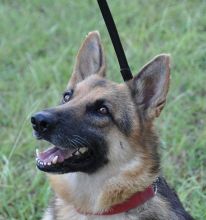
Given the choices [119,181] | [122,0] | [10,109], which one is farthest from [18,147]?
[122,0]

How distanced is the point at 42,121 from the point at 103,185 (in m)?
0.59

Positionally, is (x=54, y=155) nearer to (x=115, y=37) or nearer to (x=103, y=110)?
(x=103, y=110)

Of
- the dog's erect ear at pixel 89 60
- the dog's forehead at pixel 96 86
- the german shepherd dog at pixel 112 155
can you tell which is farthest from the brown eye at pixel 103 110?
the dog's erect ear at pixel 89 60

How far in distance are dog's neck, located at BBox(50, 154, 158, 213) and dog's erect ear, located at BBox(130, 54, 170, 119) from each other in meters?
0.33

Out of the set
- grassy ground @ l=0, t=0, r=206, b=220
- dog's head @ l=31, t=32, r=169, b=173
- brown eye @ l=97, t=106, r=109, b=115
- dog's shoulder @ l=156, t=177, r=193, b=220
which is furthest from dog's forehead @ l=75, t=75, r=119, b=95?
grassy ground @ l=0, t=0, r=206, b=220

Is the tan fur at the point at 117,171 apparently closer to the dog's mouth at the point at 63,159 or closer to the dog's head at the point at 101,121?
the dog's head at the point at 101,121

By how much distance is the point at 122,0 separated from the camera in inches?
287

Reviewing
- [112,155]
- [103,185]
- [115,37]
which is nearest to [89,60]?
[115,37]

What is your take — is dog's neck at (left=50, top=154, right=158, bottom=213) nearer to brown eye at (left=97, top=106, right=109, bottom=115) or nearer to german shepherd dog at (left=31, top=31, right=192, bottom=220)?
german shepherd dog at (left=31, top=31, right=192, bottom=220)

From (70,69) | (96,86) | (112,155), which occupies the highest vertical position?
(96,86)

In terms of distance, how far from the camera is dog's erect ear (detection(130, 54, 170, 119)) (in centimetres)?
362

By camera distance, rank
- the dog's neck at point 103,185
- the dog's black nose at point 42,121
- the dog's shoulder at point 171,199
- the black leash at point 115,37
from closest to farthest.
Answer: the dog's black nose at point 42,121
the dog's neck at point 103,185
the dog's shoulder at point 171,199
the black leash at point 115,37

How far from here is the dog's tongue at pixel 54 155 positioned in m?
3.47

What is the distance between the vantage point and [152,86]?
12.3 ft
